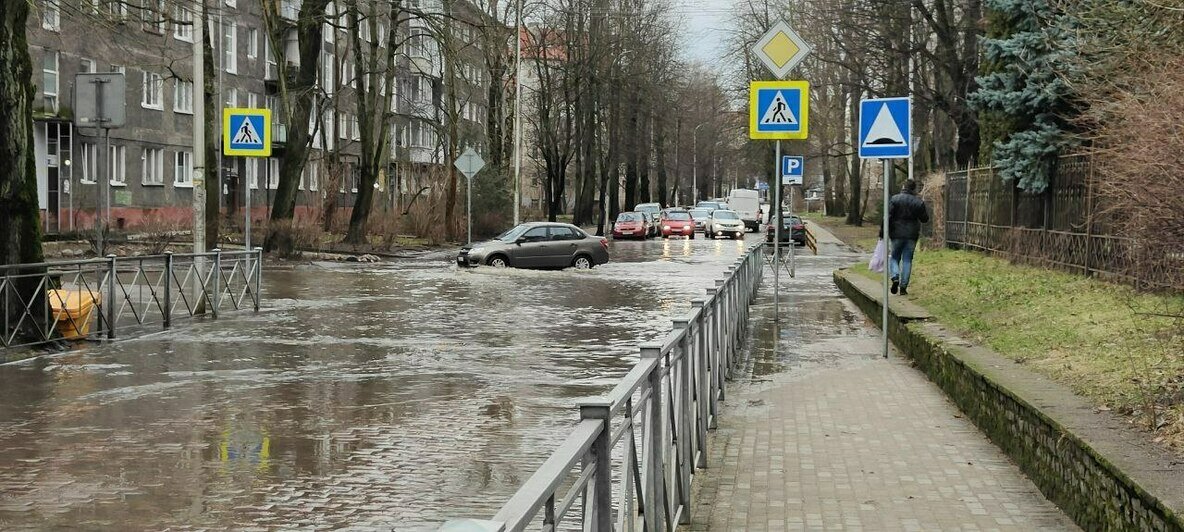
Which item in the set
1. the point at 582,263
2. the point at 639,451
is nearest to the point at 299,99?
the point at 582,263

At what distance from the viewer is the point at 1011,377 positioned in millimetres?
9344

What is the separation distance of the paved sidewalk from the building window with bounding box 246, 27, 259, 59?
1923 inches

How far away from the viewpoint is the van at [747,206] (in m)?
84.7

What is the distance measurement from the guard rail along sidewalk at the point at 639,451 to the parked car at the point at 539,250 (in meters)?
23.7

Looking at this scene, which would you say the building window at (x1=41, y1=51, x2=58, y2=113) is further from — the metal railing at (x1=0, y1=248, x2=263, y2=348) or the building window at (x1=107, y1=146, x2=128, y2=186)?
the metal railing at (x1=0, y1=248, x2=263, y2=348)

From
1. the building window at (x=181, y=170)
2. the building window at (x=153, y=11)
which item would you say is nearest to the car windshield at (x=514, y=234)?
the building window at (x=153, y=11)

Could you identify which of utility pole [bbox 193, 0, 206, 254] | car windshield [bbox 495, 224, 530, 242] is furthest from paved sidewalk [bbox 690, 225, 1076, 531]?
car windshield [bbox 495, 224, 530, 242]

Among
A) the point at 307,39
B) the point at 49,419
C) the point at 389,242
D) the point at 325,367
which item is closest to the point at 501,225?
the point at 389,242

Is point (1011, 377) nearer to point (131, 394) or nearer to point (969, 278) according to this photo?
point (131, 394)

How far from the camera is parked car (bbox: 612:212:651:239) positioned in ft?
203

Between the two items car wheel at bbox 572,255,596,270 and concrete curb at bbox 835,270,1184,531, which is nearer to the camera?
concrete curb at bbox 835,270,1184,531

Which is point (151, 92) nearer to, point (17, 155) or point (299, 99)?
point (299, 99)

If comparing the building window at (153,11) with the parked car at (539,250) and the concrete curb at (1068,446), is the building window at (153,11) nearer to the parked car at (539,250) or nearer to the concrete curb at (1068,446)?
the concrete curb at (1068,446)

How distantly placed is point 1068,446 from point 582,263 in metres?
27.9
